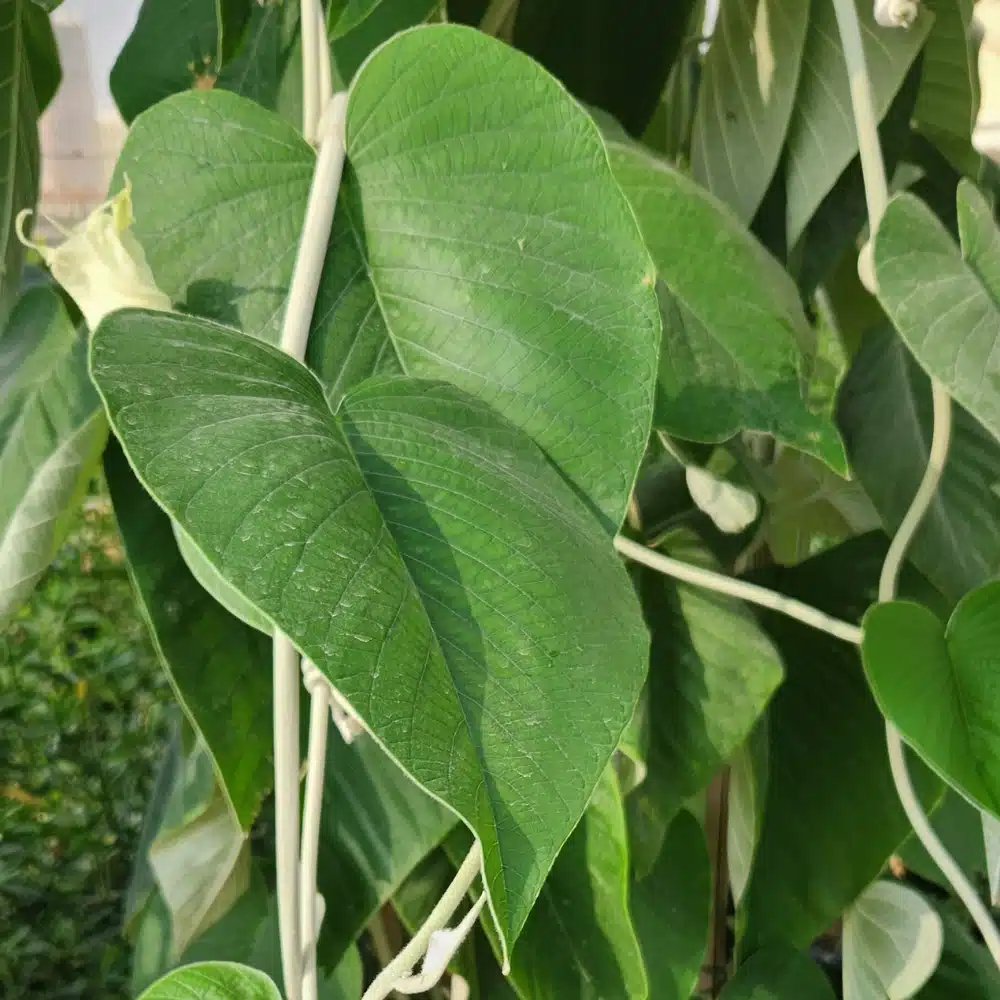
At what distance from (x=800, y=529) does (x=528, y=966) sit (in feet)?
0.87

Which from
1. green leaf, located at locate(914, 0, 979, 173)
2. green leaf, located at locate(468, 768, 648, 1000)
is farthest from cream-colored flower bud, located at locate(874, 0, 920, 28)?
green leaf, located at locate(468, 768, 648, 1000)

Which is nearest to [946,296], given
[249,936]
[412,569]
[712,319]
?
[712,319]

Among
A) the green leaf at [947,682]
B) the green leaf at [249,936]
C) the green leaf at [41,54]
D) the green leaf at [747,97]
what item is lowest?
the green leaf at [249,936]

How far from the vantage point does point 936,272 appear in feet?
0.79

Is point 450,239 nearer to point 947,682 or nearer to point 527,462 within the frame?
point 527,462

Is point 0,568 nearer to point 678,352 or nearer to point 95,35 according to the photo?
point 678,352

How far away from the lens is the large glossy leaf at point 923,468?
13.1 inches

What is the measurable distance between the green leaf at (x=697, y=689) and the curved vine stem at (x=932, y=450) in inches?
1.7

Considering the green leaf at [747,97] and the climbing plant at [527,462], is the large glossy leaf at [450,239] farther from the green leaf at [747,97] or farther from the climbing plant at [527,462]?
the green leaf at [747,97]

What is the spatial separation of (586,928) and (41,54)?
39 centimetres

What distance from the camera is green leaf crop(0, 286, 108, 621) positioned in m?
0.27

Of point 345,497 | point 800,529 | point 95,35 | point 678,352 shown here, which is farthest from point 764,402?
point 95,35

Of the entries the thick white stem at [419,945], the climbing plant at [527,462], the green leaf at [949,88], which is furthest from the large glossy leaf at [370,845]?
the green leaf at [949,88]

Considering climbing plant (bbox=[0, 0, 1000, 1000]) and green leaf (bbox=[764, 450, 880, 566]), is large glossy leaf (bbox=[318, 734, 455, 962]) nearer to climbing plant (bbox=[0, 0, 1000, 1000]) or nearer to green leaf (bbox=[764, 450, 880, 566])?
climbing plant (bbox=[0, 0, 1000, 1000])
